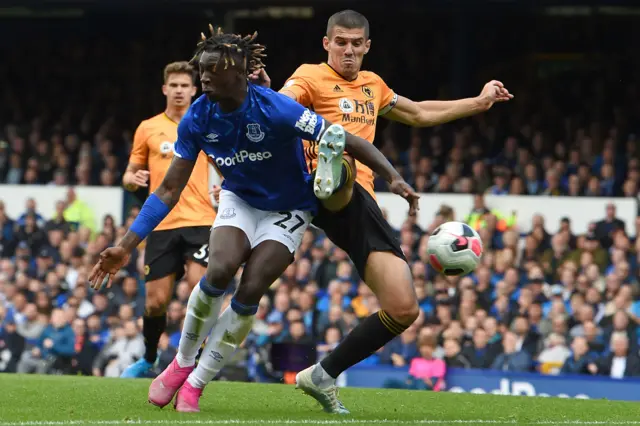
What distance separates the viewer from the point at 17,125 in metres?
21.7

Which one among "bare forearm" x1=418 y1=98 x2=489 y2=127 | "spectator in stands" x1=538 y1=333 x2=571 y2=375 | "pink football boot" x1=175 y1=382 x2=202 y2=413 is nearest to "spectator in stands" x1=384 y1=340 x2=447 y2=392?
"spectator in stands" x1=538 y1=333 x2=571 y2=375

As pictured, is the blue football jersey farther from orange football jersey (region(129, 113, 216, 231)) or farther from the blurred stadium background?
the blurred stadium background

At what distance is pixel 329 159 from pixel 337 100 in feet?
3.62

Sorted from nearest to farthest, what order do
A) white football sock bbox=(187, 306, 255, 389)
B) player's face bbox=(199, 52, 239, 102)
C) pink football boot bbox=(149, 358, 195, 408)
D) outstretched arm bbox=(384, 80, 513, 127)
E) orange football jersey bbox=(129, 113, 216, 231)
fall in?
player's face bbox=(199, 52, 239, 102)
white football sock bbox=(187, 306, 255, 389)
pink football boot bbox=(149, 358, 195, 408)
outstretched arm bbox=(384, 80, 513, 127)
orange football jersey bbox=(129, 113, 216, 231)

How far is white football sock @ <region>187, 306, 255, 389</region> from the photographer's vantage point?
7.04m

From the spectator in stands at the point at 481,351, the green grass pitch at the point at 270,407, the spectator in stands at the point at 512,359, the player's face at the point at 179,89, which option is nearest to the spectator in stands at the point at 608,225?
the spectator in stands at the point at 512,359

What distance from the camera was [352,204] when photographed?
737 cm

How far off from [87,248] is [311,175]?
1089cm

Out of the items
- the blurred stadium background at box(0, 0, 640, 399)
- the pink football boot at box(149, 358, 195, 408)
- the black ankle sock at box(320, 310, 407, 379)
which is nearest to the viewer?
the pink football boot at box(149, 358, 195, 408)

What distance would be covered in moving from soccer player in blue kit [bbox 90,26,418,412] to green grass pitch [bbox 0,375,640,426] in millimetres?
460

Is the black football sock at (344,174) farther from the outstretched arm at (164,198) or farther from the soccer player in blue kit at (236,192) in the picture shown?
the outstretched arm at (164,198)

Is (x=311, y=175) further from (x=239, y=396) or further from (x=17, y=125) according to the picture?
(x=17, y=125)

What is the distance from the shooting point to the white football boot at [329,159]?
6.68 metres

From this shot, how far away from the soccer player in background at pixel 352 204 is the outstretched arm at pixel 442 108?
0.52 feet
